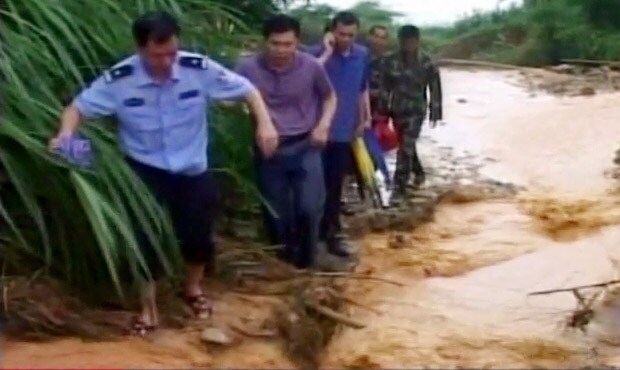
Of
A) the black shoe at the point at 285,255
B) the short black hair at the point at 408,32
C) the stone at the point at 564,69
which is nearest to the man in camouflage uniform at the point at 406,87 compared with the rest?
the short black hair at the point at 408,32

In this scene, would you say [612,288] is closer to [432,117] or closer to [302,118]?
[302,118]

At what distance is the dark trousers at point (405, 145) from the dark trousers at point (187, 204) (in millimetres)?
4216

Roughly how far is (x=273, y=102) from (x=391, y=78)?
10.1ft

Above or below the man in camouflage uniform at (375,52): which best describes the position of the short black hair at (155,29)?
above

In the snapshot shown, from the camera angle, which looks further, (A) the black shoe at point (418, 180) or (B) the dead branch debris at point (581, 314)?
(A) the black shoe at point (418, 180)

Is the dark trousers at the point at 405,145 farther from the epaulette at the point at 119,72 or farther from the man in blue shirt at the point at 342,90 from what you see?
the epaulette at the point at 119,72

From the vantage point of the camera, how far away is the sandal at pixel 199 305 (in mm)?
6191

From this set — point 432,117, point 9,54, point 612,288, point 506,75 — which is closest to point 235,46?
point 9,54

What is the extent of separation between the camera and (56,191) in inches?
232

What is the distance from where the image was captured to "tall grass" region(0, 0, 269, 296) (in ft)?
19.1

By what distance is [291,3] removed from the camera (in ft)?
36.7

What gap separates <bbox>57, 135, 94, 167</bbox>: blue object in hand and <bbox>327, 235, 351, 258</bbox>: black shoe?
2422 mm

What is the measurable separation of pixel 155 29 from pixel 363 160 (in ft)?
10.7

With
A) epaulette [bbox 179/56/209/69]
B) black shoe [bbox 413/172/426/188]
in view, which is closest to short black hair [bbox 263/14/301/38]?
epaulette [bbox 179/56/209/69]
